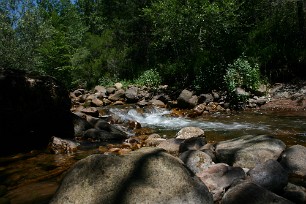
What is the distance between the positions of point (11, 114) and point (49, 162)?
1.66m

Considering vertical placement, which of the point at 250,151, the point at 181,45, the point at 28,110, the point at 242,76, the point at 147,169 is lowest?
the point at 250,151

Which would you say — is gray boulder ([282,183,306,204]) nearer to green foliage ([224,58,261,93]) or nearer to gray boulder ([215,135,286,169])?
gray boulder ([215,135,286,169])

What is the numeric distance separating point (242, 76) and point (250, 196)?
37.9 ft

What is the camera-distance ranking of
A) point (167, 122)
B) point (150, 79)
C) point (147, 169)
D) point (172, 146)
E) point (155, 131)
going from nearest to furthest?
point (147, 169) < point (172, 146) < point (155, 131) < point (167, 122) < point (150, 79)

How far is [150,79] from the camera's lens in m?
22.0

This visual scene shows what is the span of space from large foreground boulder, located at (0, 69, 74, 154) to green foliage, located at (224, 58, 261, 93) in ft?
26.4

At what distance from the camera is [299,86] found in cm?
1405

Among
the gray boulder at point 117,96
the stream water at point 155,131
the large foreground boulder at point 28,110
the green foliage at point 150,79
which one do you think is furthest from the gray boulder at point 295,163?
the green foliage at point 150,79

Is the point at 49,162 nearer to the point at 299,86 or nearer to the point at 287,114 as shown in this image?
the point at 287,114

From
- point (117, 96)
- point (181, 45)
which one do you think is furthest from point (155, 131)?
point (181, 45)

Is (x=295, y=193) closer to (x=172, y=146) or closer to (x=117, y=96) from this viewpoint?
(x=172, y=146)

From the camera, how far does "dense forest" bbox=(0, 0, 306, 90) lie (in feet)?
51.1

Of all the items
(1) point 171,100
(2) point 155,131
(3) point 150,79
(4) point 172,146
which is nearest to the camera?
(4) point 172,146

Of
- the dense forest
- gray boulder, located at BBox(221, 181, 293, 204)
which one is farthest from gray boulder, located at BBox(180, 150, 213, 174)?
the dense forest
